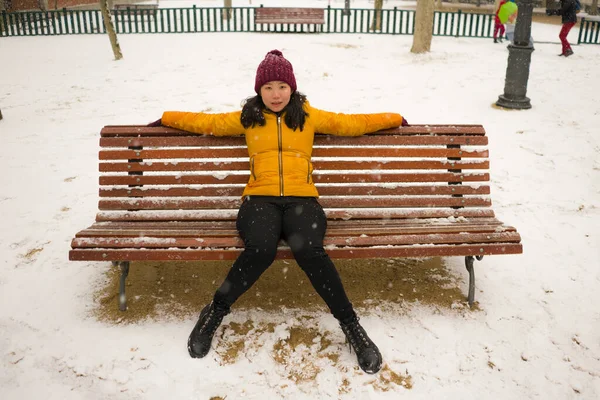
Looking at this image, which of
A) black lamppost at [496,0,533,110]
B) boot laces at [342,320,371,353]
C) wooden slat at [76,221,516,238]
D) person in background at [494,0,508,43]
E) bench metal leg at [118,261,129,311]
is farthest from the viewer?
person in background at [494,0,508,43]

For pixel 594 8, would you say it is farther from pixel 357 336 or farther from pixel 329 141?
pixel 357 336

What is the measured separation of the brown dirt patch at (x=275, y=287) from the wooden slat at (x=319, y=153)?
0.87m

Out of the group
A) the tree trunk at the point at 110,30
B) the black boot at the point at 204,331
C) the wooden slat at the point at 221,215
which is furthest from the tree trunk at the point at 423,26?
the black boot at the point at 204,331

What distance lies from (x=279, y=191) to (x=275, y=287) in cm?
80

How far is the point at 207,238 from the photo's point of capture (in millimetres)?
3082

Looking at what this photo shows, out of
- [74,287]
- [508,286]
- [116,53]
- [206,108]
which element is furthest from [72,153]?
[116,53]

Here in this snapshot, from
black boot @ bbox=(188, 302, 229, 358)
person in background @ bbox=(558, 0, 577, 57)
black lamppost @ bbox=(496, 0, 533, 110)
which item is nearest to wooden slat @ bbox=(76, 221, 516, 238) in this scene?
black boot @ bbox=(188, 302, 229, 358)

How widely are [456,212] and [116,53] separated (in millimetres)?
10911

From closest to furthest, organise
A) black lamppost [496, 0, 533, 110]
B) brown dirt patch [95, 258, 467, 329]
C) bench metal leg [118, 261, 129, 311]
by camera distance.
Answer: bench metal leg [118, 261, 129, 311] < brown dirt patch [95, 258, 467, 329] < black lamppost [496, 0, 533, 110]

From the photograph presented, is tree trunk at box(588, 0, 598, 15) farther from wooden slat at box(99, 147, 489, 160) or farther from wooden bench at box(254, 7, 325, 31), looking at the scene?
wooden slat at box(99, 147, 489, 160)

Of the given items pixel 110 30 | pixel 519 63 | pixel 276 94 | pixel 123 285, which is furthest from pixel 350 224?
pixel 110 30

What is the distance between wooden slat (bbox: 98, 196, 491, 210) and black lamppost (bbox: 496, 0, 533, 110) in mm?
5077

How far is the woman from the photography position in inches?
114

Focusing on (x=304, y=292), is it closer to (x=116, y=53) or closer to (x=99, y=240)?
(x=99, y=240)
